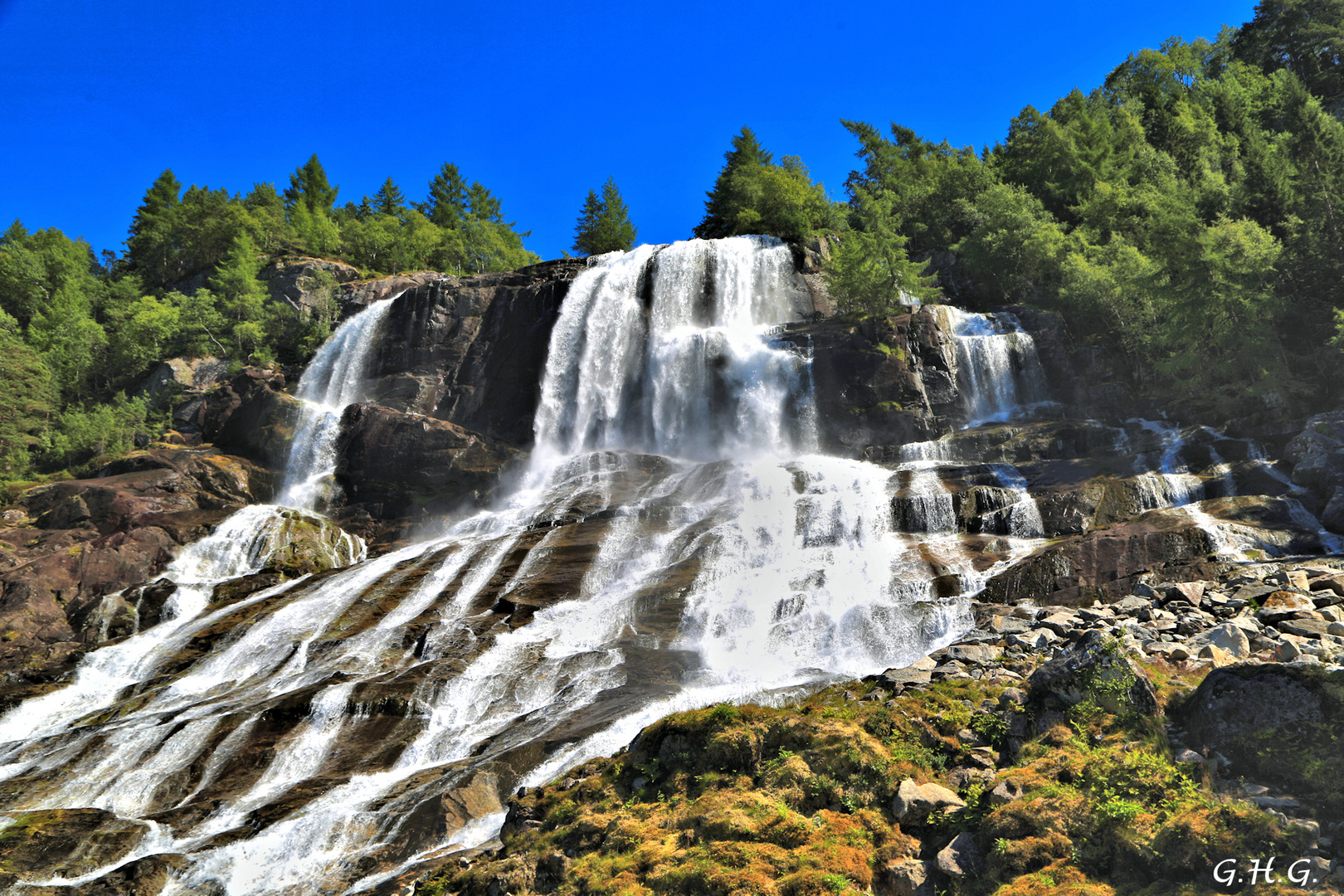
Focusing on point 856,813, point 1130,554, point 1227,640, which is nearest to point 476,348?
point 1130,554

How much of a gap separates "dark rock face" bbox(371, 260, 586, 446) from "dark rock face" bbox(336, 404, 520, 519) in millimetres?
3146

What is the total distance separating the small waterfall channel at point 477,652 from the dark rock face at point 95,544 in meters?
1.49

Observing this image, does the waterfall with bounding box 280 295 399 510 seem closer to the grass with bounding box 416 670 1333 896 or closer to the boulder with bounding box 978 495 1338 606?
the grass with bounding box 416 670 1333 896

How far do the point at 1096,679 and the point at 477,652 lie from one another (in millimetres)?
13144

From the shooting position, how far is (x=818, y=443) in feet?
106

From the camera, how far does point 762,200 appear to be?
2025 inches

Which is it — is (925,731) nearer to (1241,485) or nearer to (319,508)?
(1241,485)

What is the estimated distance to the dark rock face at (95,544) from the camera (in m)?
21.4

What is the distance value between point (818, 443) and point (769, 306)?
412 inches

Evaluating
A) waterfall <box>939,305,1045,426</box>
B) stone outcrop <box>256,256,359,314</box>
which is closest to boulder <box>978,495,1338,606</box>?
waterfall <box>939,305,1045,426</box>

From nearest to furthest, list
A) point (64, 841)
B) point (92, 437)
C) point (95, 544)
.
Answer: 1. point (64, 841)
2. point (95, 544)
3. point (92, 437)

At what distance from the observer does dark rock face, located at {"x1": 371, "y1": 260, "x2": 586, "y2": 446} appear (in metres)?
38.8

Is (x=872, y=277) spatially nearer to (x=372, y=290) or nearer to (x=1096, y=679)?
(x=1096, y=679)

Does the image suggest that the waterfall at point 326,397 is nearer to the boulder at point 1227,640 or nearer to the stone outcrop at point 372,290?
the stone outcrop at point 372,290
